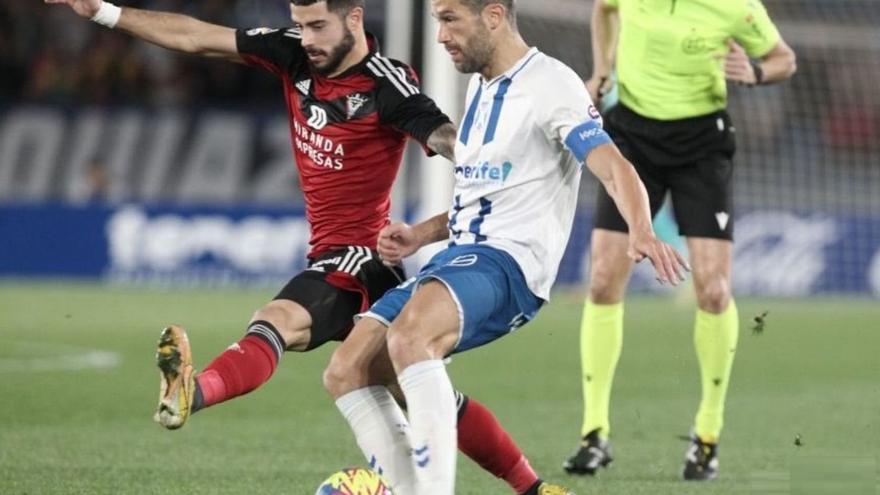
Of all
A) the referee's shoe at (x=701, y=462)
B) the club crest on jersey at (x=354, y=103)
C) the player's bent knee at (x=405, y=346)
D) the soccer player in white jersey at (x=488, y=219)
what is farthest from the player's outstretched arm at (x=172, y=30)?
the referee's shoe at (x=701, y=462)

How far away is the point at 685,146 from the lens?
7902 millimetres

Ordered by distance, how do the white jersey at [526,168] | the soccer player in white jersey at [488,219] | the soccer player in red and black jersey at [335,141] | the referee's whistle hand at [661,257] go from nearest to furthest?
the referee's whistle hand at [661,257]
the soccer player in white jersey at [488,219]
the white jersey at [526,168]
the soccer player in red and black jersey at [335,141]

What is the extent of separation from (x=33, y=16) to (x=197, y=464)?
18.7 metres

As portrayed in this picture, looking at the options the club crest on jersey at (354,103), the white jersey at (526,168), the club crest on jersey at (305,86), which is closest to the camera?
the white jersey at (526,168)

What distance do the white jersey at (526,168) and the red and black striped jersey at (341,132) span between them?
82cm

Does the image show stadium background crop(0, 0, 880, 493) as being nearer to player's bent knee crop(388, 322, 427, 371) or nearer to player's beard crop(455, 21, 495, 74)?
player's bent knee crop(388, 322, 427, 371)

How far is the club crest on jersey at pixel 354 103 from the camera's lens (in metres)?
6.65

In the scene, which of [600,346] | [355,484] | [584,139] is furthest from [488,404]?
[584,139]

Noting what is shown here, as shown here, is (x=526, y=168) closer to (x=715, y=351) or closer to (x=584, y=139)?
(x=584, y=139)

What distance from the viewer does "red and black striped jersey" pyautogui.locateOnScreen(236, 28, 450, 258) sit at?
666 centimetres

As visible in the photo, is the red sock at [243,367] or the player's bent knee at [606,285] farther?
the player's bent knee at [606,285]

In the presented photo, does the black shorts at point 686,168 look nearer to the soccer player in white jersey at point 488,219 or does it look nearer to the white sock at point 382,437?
the soccer player in white jersey at point 488,219

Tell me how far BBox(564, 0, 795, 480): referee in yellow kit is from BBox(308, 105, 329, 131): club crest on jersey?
1.67m

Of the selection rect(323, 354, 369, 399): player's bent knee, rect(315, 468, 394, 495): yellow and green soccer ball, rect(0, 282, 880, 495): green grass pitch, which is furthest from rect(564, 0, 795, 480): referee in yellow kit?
rect(315, 468, 394, 495): yellow and green soccer ball
